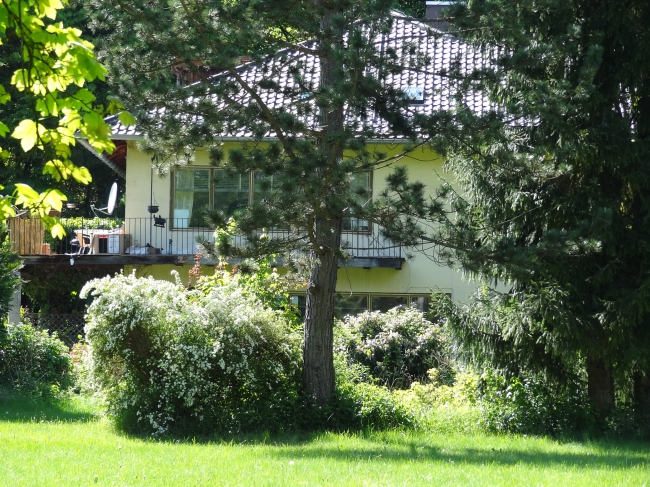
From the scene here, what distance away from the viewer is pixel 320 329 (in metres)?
11.0

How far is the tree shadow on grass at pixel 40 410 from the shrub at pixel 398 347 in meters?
4.50

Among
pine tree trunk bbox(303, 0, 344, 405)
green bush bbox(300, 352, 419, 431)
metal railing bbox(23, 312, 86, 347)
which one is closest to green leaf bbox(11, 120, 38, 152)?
pine tree trunk bbox(303, 0, 344, 405)

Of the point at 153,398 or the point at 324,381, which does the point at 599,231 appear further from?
the point at 153,398

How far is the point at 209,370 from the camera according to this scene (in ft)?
35.9

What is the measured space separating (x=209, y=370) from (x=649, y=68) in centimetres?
687

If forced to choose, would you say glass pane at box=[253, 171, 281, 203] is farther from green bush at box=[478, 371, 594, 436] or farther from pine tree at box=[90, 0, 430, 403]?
green bush at box=[478, 371, 594, 436]

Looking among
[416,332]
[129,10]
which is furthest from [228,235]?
[416,332]

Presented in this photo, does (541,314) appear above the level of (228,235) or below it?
below

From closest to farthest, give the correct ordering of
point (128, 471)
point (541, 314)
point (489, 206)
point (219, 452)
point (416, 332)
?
point (128, 471), point (219, 452), point (541, 314), point (489, 206), point (416, 332)

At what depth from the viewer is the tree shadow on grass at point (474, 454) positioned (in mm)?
8602

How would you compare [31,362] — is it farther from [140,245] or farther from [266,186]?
[266,186]

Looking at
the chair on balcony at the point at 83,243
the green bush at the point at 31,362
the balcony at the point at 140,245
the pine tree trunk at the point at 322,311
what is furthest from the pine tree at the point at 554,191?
the chair on balcony at the point at 83,243

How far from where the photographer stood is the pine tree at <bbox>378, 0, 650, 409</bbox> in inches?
387

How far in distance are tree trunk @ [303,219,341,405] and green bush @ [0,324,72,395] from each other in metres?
5.66
